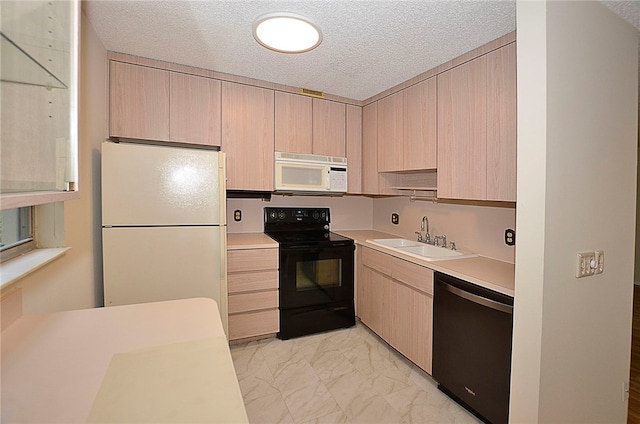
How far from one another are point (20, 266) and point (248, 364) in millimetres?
1693

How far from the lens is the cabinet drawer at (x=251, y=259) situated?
256cm

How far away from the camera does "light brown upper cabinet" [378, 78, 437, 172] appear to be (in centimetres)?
242

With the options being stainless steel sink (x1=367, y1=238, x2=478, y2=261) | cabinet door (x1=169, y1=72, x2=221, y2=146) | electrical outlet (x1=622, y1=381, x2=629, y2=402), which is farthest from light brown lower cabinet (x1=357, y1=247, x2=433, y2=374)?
cabinet door (x1=169, y1=72, x2=221, y2=146)

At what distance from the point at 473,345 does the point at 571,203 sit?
97cm

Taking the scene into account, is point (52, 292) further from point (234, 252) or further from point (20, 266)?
point (234, 252)

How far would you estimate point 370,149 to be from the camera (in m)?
3.16

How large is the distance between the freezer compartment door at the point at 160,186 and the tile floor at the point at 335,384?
1192 mm

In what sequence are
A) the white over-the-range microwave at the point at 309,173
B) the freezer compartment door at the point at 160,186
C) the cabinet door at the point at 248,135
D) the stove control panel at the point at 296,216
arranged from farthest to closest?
the stove control panel at the point at 296,216 < the white over-the-range microwave at the point at 309,173 < the cabinet door at the point at 248,135 < the freezer compartment door at the point at 160,186

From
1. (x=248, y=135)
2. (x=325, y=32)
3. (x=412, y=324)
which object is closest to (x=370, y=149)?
(x=248, y=135)

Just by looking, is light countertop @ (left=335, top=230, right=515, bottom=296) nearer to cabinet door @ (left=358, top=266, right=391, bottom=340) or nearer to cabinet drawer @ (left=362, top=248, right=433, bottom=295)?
cabinet drawer @ (left=362, top=248, right=433, bottom=295)

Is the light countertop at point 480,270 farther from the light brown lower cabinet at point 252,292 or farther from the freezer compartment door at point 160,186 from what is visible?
the freezer compartment door at point 160,186

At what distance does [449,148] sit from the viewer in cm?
224

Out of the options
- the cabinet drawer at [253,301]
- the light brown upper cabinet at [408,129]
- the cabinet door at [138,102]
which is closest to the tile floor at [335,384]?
the cabinet drawer at [253,301]

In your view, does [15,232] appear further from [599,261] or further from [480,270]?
[599,261]
